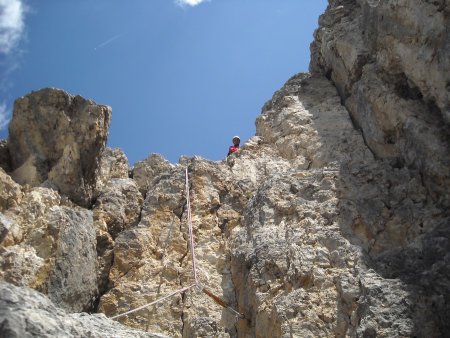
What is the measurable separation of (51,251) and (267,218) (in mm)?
4595

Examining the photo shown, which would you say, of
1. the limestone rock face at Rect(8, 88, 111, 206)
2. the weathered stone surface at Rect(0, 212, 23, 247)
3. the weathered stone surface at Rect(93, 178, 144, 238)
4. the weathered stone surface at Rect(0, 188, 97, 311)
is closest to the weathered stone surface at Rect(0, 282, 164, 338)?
the weathered stone surface at Rect(0, 188, 97, 311)

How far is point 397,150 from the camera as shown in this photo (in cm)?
1218

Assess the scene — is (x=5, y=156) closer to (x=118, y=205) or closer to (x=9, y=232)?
(x=118, y=205)

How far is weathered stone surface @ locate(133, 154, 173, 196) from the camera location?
14938mm

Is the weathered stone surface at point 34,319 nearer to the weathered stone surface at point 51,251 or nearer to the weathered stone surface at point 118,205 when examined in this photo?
the weathered stone surface at point 51,251

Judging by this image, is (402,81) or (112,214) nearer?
(112,214)

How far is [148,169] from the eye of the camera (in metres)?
15.4

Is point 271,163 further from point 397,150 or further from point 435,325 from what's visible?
point 435,325

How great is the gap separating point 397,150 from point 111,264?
722 centimetres

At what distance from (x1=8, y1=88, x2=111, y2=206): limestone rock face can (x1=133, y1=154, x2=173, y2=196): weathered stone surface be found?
2.07m

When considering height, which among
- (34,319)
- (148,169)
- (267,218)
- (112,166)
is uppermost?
(148,169)

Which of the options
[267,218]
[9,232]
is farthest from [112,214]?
[267,218]

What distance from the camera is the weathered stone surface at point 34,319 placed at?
528 cm

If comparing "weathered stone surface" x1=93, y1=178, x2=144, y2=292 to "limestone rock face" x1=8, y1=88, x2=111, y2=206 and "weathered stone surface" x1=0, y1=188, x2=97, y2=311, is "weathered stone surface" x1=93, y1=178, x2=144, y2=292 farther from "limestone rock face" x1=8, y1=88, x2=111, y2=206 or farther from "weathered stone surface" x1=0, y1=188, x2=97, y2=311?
"limestone rock face" x1=8, y1=88, x2=111, y2=206
